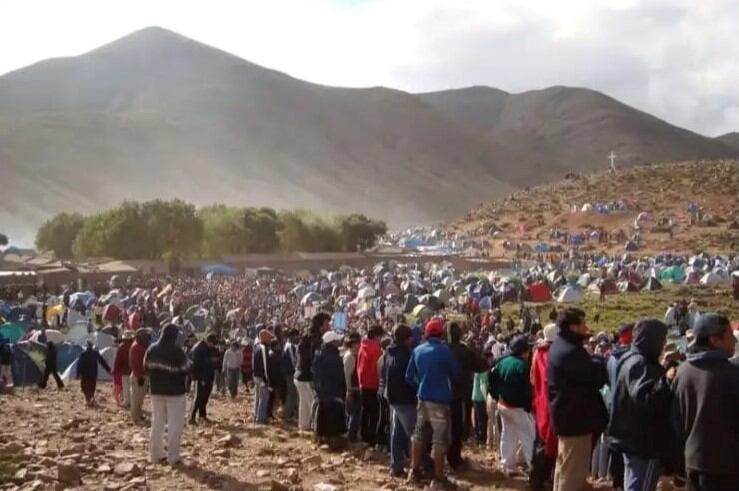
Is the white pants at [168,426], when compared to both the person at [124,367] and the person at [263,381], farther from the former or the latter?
the person at [124,367]

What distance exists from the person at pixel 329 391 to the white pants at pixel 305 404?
0.93 m

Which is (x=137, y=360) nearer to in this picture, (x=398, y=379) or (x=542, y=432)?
(x=398, y=379)

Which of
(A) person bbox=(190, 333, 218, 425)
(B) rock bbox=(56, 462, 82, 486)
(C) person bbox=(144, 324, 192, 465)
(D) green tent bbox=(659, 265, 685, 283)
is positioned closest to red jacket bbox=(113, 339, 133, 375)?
(A) person bbox=(190, 333, 218, 425)

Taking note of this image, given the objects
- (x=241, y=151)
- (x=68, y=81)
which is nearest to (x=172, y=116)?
(x=241, y=151)

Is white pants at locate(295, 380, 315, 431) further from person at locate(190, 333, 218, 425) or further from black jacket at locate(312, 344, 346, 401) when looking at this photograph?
person at locate(190, 333, 218, 425)

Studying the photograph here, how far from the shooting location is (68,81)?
181 metres

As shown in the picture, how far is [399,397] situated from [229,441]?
2.67 m

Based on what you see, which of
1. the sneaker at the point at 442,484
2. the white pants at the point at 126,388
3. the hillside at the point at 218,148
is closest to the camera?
the sneaker at the point at 442,484

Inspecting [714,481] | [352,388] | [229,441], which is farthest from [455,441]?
[714,481]

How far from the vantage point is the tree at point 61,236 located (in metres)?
64.9

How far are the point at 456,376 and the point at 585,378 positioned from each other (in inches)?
73.5

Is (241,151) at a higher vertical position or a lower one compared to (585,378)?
higher

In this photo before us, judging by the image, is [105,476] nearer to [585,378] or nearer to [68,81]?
[585,378]

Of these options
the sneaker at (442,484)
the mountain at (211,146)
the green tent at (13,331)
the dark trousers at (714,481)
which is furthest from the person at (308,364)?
the mountain at (211,146)
